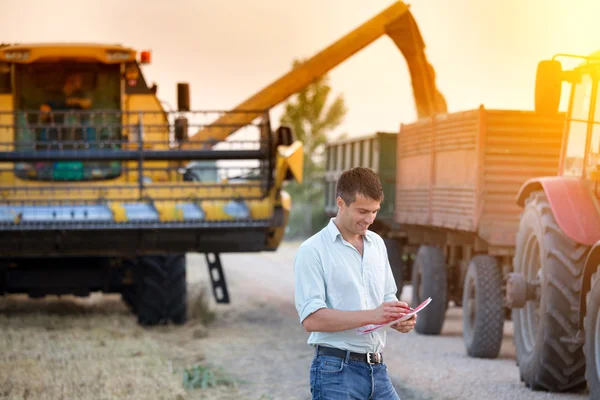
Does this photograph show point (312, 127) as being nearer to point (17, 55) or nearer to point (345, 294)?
point (17, 55)

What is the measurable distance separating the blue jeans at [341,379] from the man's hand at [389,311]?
1.14ft

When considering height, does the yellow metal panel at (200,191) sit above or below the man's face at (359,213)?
below

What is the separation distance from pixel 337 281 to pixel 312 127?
43223 millimetres

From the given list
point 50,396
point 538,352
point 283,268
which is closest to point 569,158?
point 538,352

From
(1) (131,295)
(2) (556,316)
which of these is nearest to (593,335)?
(2) (556,316)

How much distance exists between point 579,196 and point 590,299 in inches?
51.1

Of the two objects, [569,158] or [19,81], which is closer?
[569,158]

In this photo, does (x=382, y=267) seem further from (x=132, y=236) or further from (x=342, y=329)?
(x=132, y=236)

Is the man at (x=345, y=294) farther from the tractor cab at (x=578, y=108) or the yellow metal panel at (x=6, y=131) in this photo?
the yellow metal panel at (x=6, y=131)

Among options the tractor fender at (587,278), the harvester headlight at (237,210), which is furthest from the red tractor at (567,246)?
the harvester headlight at (237,210)

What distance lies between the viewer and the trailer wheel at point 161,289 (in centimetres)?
1368

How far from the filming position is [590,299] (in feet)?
26.7

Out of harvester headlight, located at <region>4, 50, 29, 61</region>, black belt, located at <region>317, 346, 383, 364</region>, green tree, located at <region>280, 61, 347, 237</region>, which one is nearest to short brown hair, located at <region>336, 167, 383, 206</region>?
black belt, located at <region>317, 346, 383, 364</region>

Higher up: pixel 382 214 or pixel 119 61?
pixel 119 61
